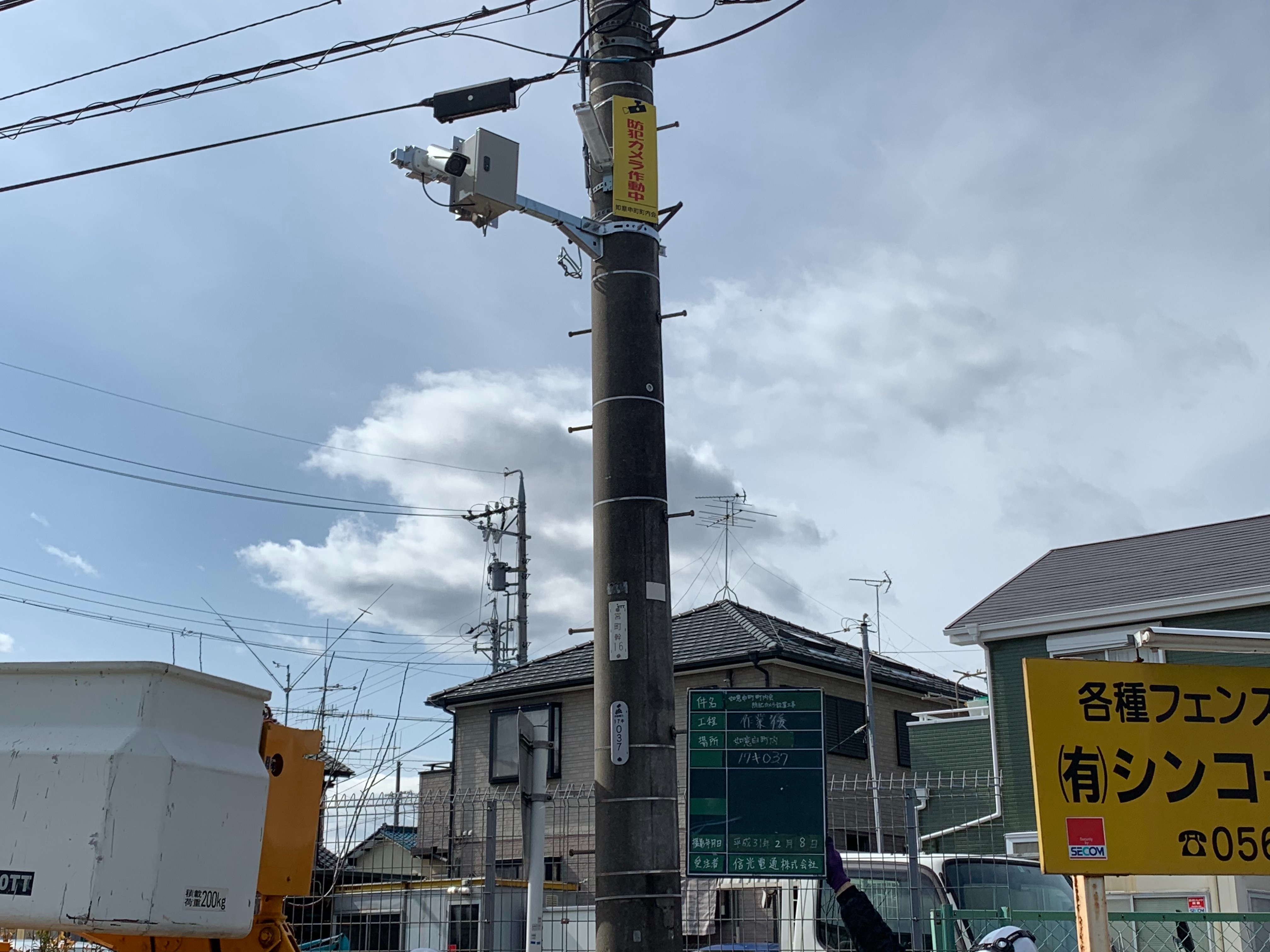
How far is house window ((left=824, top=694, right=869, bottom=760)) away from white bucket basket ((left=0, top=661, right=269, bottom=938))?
19.4 metres

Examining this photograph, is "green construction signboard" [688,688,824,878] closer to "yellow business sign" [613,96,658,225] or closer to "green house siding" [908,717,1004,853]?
"yellow business sign" [613,96,658,225]

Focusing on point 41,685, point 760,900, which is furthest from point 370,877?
point 41,685

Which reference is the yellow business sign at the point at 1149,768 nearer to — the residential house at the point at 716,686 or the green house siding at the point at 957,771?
the green house siding at the point at 957,771

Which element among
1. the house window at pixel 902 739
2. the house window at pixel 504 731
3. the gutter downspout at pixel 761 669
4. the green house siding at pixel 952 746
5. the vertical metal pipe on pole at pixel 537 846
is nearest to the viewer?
the vertical metal pipe on pole at pixel 537 846

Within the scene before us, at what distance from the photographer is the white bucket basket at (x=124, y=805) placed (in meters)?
4.08

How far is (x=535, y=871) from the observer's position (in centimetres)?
706

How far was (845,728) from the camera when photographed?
24.0 metres

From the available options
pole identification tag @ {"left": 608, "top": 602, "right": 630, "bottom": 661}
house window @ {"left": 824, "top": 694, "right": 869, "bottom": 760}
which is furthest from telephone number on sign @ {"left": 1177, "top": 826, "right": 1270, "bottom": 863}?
house window @ {"left": 824, "top": 694, "right": 869, "bottom": 760}

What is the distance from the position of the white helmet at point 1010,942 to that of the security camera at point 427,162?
5330 mm

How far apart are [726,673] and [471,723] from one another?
736cm

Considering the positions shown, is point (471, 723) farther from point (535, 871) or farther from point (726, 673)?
point (535, 871)

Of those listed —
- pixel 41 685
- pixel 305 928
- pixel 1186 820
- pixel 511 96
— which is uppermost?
pixel 511 96

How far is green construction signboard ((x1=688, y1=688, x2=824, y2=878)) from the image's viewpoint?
755 cm

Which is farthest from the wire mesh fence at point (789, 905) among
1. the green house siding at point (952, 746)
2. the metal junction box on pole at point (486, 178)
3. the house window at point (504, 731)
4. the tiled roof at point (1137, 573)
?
the house window at point (504, 731)
